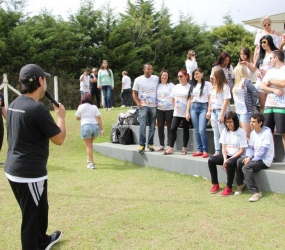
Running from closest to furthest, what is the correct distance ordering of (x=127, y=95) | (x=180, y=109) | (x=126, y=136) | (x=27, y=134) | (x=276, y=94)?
(x=27, y=134) → (x=276, y=94) → (x=180, y=109) → (x=126, y=136) → (x=127, y=95)

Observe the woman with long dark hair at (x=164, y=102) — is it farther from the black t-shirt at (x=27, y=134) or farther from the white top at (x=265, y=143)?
the black t-shirt at (x=27, y=134)

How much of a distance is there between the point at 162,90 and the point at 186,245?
13.8ft

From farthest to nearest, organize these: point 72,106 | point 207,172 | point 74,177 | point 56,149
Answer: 1. point 72,106
2. point 56,149
3. point 74,177
4. point 207,172

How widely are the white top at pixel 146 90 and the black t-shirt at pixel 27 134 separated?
4.25m

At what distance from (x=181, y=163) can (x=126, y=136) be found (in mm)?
2457

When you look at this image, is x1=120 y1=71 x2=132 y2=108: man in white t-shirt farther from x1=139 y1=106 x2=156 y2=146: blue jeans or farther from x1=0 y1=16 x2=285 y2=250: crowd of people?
x1=139 y1=106 x2=156 y2=146: blue jeans

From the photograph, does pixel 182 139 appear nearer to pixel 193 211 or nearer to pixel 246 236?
pixel 193 211

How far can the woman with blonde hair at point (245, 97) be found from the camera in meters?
6.20

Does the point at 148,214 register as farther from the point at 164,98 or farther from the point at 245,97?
the point at 164,98

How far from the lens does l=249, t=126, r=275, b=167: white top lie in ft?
17.7

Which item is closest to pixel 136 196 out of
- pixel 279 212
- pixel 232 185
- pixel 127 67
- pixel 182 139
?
pixel 232 185

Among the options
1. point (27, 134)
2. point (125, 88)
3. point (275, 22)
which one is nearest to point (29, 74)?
point (27, 134)

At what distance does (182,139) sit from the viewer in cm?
792

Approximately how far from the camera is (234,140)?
568 centimetres
